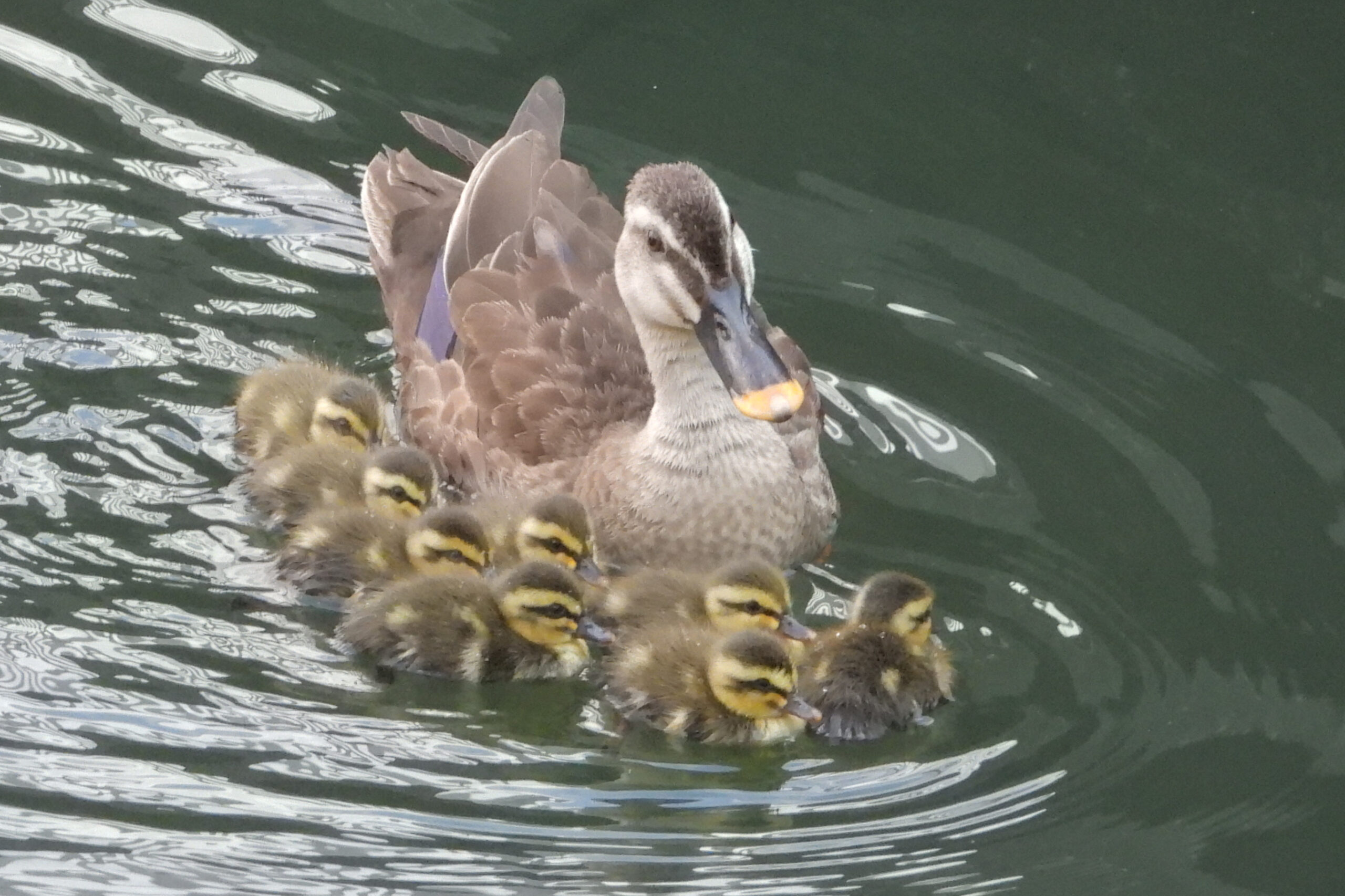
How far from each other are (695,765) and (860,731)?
0.35 metres

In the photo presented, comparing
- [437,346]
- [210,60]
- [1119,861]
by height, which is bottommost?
[1119,861]

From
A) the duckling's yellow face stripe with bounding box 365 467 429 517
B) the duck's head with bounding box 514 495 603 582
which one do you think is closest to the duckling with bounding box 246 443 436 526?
the duckling's yellow face stripe with bounding box 365 467 429 517

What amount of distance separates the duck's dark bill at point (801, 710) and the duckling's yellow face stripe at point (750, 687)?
11 mm

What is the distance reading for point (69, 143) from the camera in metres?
6.65

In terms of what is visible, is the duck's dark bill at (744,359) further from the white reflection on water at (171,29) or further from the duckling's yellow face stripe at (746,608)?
the white reflection on water at (171,29)

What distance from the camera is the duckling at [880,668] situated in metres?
4.49

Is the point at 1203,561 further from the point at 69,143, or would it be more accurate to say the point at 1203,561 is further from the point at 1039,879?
the point at 69,143

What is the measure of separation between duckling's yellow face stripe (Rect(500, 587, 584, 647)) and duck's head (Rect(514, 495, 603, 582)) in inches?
9.1

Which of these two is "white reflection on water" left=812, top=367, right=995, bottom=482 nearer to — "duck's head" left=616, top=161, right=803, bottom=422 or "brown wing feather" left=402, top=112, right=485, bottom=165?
"duck's head" left=616, top=161, right=803, bottom=422

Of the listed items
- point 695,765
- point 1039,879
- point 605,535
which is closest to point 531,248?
point 605,535

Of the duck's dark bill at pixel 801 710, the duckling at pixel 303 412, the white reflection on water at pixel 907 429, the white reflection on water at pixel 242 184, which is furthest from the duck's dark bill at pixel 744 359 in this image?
the white reflection on water at pixel 242 184

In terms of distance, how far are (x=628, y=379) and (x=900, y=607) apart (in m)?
1.20

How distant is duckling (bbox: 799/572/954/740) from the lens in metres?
4.49

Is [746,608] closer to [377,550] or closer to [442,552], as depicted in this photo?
[442,552]
